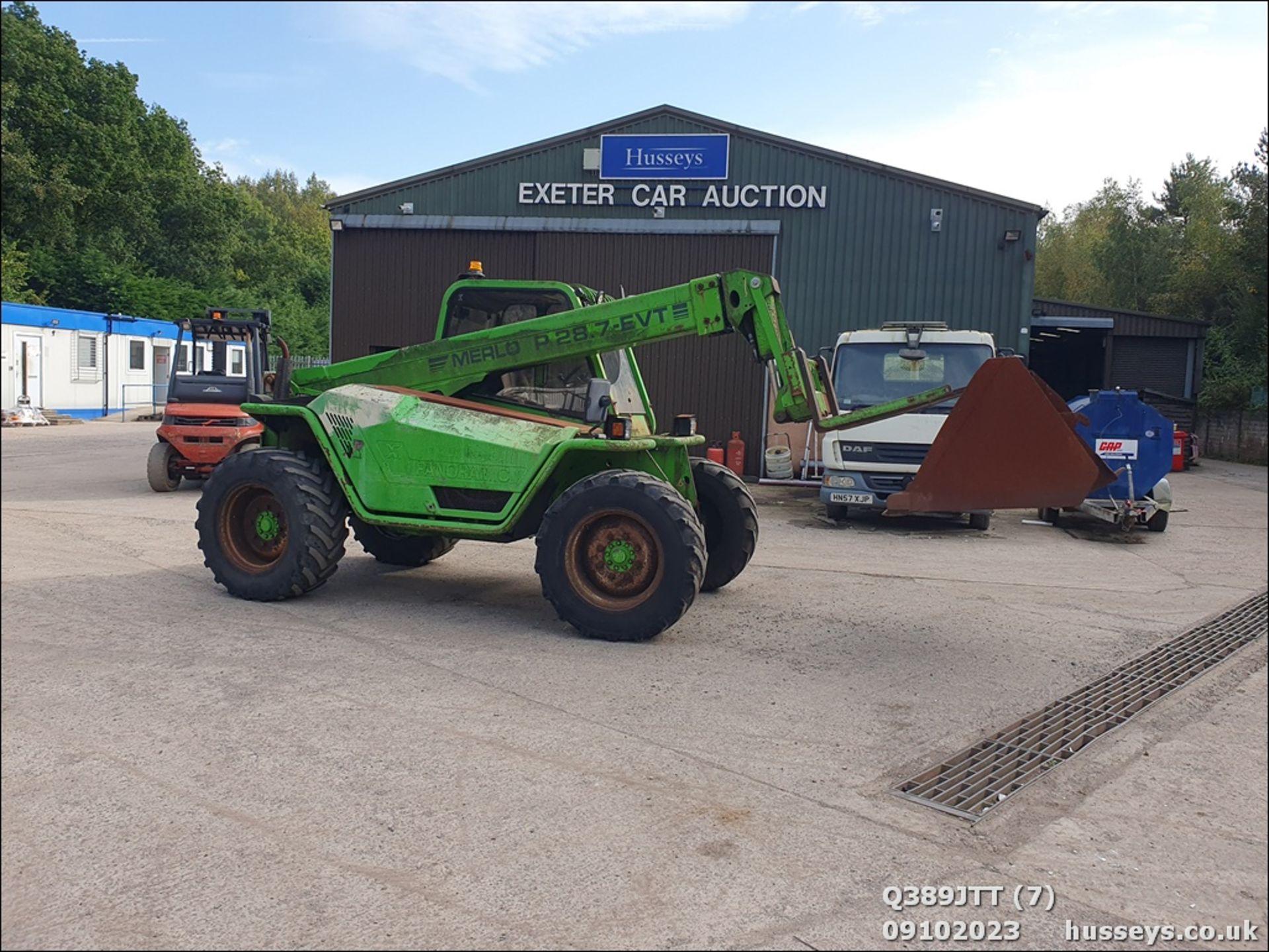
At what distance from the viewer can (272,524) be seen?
818cm

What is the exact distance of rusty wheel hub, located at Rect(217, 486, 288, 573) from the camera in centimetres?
809

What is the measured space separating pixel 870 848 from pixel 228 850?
2.41 metres

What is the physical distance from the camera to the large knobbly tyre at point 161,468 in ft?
48.9

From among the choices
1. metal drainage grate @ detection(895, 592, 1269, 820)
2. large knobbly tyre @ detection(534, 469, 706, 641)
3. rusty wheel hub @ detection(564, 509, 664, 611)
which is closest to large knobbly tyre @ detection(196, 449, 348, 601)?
large knobbly tyre @ detection(534, 469, 706, 641)

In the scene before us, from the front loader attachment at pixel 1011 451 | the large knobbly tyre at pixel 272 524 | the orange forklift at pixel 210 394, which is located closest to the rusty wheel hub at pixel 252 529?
the large knobbly tyre at pixel 272 524

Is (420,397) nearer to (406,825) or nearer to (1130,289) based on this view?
(406,825)

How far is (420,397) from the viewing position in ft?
26.5

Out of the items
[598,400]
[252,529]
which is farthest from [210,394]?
[598,400]

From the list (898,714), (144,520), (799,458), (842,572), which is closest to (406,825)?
(898,714)

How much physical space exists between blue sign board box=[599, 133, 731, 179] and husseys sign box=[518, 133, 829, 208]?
0.04ft

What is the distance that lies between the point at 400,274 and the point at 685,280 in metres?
5.66

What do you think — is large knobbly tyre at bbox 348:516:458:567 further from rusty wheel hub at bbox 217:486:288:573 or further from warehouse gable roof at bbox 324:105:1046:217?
warehouse gable roof at bbox 324:105:1046:217

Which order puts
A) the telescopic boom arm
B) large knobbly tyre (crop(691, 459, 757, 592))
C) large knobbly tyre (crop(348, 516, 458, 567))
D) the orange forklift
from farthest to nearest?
the orange forklift, large knobbly tyre (crop(348, 516, 458, 567)), large knobbly tyre (crop(691, 459, 757, 592)), the telescopic boom arm

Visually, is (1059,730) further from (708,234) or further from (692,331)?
(708,234)
